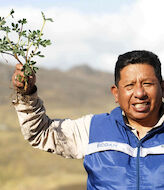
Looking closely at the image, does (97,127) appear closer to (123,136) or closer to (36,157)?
(123,136)

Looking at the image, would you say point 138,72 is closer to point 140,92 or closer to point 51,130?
point 140,92

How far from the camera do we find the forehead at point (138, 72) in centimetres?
316

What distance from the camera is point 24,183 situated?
16234 mm

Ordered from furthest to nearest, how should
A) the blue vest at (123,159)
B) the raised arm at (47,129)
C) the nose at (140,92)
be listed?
the raised arm at (47,129)
the nose at (140,92)
the blue vest at (123,159)

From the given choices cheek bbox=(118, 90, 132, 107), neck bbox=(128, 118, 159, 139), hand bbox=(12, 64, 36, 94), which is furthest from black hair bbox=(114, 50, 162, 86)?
hand bbox=(12, 64, 36, 94)

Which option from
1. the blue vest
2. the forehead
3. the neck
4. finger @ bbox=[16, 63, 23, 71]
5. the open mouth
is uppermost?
finger @ bbox=[16, 63, 23, 71]

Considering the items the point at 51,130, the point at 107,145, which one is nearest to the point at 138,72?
the point at 107,145

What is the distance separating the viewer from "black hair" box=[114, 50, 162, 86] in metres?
3.22

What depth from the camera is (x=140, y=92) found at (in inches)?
122

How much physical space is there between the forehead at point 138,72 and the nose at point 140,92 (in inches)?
2.9

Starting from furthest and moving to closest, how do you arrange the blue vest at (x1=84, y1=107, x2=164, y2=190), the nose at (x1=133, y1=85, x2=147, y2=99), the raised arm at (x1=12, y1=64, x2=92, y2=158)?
1. the raised arm at (x1=12, y1=64, x2=92, y2=158)
2. the nose at (x1=133, y1=85, x2=147, y2=99)
3. the blue vest at (x1=84, y1=107, x2=164, y2=190)

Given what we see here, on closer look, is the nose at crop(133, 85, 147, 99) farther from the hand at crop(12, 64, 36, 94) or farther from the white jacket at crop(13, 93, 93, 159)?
the hand at crop(12, 64, 36, 94)

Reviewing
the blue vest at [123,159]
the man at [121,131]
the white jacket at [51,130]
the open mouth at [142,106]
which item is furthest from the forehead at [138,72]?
the white jacket at [51,130]

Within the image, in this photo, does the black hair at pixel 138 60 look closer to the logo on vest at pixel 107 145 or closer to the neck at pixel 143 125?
the neck at pixel 143 125
